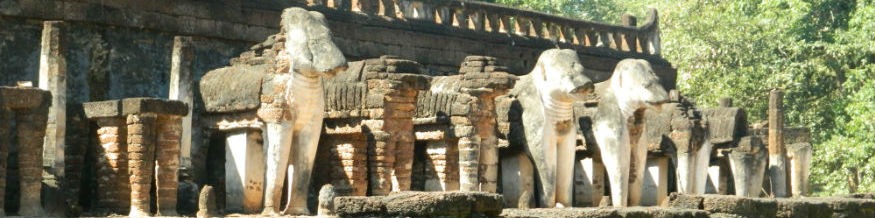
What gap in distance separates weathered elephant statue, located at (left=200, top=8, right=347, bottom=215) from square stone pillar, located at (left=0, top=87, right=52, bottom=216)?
2306 mm

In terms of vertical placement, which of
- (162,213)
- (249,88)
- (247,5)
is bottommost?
(162,213)

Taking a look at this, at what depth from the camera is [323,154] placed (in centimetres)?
1739

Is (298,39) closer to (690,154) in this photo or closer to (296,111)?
(296,111)

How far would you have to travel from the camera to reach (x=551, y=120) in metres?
18.3

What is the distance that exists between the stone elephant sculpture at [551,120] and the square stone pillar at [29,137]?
6025 millimetres

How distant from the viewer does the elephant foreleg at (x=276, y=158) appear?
15.6 meters

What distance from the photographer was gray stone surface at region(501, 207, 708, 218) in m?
13.3

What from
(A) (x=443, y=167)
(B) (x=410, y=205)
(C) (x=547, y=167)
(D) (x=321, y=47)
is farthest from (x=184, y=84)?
(B) (x=410, y=205)

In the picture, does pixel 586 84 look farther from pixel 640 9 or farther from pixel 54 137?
pixel 640 9

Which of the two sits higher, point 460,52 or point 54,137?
point 460,52

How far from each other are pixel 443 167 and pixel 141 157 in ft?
13.7

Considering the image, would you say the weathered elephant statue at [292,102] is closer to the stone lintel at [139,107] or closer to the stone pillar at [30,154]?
the stone lintel at [139,107]

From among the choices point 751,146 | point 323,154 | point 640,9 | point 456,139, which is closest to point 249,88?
point 323,154

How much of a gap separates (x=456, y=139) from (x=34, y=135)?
205 inches
